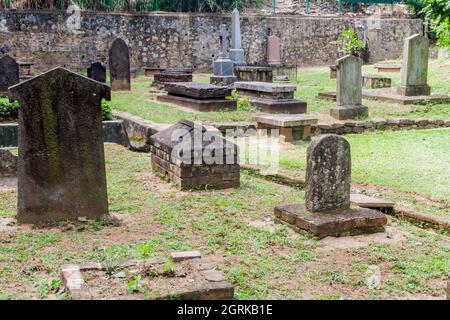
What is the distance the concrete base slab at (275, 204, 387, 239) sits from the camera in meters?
5.67

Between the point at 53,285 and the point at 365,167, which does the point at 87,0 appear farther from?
the point at 53,285

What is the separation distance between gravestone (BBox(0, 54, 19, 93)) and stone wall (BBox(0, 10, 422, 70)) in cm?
832

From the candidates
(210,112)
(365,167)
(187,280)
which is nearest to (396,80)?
(210,112)

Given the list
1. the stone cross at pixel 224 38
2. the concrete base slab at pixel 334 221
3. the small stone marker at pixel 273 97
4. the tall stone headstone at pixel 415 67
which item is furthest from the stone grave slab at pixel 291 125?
the stone cross at pixel 224 38

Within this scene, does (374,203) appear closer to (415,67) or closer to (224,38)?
(415,67)

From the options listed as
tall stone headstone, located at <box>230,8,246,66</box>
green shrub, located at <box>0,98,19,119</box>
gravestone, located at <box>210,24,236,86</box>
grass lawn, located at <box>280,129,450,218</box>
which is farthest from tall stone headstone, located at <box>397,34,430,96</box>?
green shrub, located at <box>0,98,19,119</box>

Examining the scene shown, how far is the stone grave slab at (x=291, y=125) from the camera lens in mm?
11133

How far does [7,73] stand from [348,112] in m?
8.68

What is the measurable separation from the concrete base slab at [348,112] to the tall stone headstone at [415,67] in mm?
2852

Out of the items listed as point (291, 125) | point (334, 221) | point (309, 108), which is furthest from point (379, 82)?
point (334, 221)

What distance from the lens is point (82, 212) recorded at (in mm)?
6094

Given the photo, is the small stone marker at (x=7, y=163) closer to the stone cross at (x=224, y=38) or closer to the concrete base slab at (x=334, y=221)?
the concrete base slab at (x=334, y=221)

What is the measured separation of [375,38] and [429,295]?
2870 cm

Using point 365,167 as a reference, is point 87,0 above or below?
above
